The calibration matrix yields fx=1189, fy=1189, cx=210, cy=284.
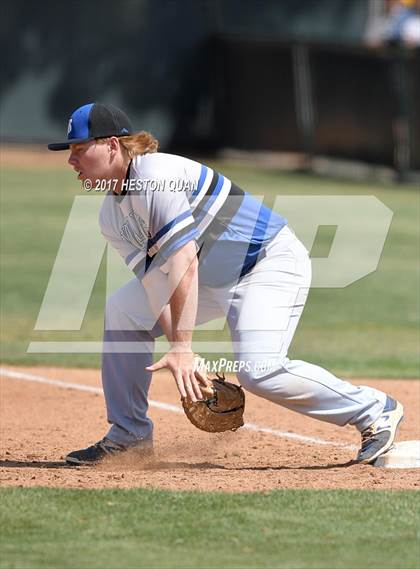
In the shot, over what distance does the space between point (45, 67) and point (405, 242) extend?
39.2 feet

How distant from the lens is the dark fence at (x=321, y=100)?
21.5 metres

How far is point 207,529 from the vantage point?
16.9 ft

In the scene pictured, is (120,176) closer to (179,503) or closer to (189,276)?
(189,276)

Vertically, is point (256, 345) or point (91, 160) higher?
point (91, 160)

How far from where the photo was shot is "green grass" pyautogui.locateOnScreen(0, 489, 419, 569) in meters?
4.78

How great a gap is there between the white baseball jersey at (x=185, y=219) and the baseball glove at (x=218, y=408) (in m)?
0.61

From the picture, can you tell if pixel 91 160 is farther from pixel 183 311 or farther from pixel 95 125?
pixel 183 311

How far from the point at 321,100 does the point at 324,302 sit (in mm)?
11565

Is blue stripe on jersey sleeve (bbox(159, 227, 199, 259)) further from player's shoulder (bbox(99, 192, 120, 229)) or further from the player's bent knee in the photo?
the player's bent knee

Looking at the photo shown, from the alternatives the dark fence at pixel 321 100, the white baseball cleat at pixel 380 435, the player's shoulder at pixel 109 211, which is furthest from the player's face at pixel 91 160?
the dark fence at pixel 321 100

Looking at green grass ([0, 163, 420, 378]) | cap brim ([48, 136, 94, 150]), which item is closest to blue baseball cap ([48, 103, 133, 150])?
cap brim ([48, 136, 94, 150])

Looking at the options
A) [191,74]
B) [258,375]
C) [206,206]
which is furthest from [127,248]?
[191,74]

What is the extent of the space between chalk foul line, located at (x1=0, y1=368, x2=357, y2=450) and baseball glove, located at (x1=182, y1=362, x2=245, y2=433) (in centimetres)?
120

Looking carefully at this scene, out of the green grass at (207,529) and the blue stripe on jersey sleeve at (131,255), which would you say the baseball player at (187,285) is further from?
the green grass at (207,529)
